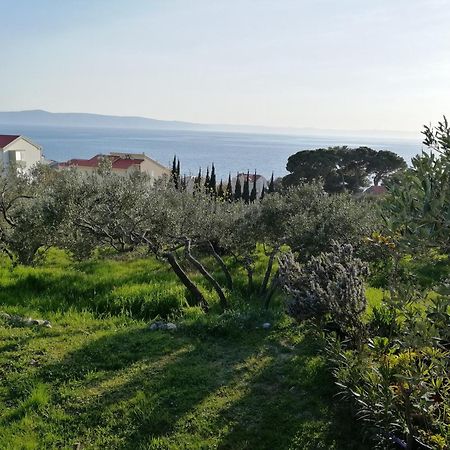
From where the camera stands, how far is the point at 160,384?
5820 millimetres

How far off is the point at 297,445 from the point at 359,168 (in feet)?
114

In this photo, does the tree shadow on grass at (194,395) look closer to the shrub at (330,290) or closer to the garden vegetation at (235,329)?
the garden vegetation at (235,329)

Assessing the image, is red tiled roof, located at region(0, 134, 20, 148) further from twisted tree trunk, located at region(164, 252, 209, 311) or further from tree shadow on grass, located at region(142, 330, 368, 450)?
tree shadow on grass, located at region(142, 330, 368, 450)

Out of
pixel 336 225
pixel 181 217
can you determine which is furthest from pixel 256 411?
pixel 181 217

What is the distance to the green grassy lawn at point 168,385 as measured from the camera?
484cm

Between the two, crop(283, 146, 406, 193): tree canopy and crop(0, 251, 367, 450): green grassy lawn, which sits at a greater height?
crop(283, 146, 406, 193): tree canopy

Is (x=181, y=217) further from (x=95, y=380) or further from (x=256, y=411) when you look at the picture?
(x=256, y=411)

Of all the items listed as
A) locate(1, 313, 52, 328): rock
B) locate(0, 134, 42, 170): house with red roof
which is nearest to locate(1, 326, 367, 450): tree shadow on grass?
locate(1, 313, 52, 328): rock

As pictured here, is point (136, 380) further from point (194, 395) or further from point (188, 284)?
point (188, 284)

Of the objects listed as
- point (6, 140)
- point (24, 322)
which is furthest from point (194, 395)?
point (6, 140)

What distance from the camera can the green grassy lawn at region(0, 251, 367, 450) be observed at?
484 centimetres

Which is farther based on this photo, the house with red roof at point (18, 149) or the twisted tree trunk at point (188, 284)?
the house with red roof at point (18, 149)

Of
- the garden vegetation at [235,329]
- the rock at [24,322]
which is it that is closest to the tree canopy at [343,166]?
the garden vegetation at [235,329]

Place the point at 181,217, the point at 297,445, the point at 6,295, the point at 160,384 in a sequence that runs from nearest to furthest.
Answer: the point at 297,445 < the point at 160,384 < the point at 6,295 < the point at 181,217
